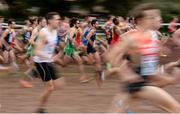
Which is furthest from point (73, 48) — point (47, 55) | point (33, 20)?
point (47, 55)

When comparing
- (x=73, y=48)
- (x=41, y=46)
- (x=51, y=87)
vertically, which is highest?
(x=41, y=46)

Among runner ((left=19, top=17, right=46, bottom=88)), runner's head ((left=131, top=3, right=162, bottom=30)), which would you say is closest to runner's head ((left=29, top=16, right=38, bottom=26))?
runner ((left=19, top=17, right=46, bottom=88))

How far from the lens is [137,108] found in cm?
930

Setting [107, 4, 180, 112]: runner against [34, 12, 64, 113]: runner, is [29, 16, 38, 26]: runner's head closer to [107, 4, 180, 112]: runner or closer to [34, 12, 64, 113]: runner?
[34, 12, 64, 113]: runner

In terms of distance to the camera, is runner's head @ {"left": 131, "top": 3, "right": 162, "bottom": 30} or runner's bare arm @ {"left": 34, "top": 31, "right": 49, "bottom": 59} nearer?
runner's head @ {"left": 131, "top": 3, "right": 162, "bottom": 30}

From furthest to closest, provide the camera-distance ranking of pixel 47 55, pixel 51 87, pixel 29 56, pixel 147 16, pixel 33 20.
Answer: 1. pixel 33 20
2. pixel 29 56
3. pixel 47 55
4. pixel 51 87
5. pixel 147 16

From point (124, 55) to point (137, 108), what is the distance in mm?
3410

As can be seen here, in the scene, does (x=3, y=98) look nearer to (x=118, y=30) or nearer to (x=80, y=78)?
(x=80, y=78)

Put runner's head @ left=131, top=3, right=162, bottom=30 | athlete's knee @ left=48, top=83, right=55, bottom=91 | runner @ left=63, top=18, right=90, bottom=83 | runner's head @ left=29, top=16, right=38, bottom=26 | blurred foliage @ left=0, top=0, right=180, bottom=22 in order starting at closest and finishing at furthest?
runner's head @ left=131, top=3, right=162, bottom=30 < athlete's knee @ left=48, top=83, right=55, bottom=91 < runner @ left=63, top=18, right=90, bottom=83 < blurred foliage @ left=0, top=0, right=180, bottom=22 < runner's head @ left=29, top=16, right=38, bottom=26

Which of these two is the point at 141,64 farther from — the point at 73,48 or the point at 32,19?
the point at 32,19

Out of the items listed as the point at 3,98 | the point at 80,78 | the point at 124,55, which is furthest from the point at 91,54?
the point at 124,55

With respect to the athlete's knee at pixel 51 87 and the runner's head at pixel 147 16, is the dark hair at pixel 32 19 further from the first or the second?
the runner's head at pixel 147 16

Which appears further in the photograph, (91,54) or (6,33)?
(6,33)

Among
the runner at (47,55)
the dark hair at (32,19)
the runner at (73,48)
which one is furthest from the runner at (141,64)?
the dark hair at (32,19)
